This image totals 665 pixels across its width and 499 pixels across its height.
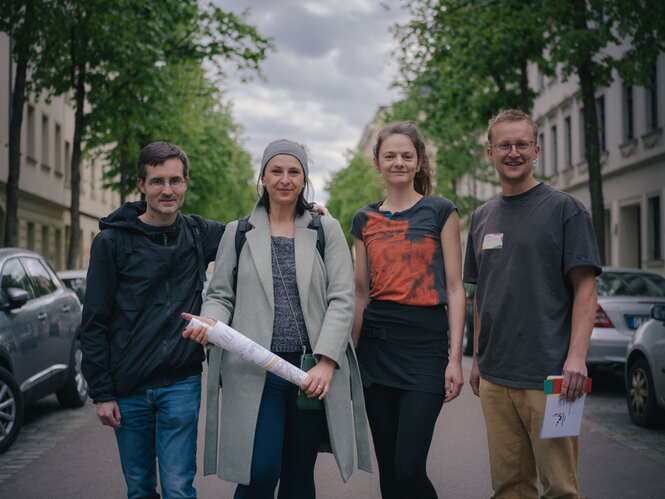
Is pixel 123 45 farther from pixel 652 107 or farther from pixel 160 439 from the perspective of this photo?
pixel 652 107

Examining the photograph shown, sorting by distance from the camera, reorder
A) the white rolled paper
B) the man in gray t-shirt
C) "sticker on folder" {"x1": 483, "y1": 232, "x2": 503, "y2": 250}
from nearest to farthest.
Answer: the white rolled paper < the man in gray t-shirt < "sticker on folder" {"x1": 483, "y1": 232, "x2": 503, "y2": 250}

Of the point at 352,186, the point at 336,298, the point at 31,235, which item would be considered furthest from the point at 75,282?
the point at 352,186

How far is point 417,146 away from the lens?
394cm

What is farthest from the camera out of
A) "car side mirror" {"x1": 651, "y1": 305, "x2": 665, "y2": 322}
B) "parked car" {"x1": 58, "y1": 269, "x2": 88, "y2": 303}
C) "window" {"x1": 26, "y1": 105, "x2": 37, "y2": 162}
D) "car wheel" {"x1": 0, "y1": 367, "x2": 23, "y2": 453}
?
"window" {"x1": 26, "y1": 105, "x2": 37, "y2": 162}

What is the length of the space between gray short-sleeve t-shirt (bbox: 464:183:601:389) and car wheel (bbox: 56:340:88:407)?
21.9ft

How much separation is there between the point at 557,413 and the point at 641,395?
5175 mm

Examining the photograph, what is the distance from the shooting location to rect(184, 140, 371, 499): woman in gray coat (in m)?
3.36

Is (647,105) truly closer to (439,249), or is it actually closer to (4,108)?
(4,108)

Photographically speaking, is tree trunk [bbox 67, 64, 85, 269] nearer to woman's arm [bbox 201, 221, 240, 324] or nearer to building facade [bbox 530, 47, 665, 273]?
building facade [bbox 530, 47, 665, 273]

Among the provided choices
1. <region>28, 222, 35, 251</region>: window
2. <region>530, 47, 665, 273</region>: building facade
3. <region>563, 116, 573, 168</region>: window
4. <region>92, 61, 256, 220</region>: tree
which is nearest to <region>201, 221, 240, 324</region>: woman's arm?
<region>92, 61, 256, 220</region>: tree

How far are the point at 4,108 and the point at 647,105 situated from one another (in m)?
19.9

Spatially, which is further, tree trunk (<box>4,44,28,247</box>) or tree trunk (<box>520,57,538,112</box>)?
tree trunk (<box>520,57,538,112</box>)

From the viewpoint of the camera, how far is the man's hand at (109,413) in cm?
346

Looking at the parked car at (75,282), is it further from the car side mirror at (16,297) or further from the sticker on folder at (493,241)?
the sticker on folder at (493,241)
